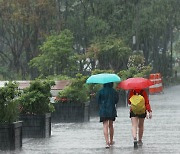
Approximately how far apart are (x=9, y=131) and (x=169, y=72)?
55.4 meters

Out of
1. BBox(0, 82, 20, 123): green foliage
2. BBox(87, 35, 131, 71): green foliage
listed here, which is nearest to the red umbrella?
BBox(0, 82, 20, 123): green foliage

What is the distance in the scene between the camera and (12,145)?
16.7m

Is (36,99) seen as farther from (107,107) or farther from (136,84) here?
(136,84)

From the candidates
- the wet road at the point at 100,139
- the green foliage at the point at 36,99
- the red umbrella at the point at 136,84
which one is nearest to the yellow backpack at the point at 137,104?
the red umbrella at the point at 136,84

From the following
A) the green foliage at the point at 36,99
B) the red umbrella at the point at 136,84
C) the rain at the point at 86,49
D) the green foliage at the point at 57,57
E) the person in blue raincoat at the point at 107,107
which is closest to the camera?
the red umbrella at the point at 136,84

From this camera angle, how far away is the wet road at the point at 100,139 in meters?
16.6

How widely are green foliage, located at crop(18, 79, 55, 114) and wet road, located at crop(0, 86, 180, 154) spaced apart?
0.77 meters

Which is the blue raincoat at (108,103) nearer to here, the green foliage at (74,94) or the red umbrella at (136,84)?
the red umbrella at (136,84)

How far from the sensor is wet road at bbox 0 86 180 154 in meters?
16.6

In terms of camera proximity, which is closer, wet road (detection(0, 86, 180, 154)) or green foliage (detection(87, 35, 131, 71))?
wet road (detection(0, 86, 180, 154))

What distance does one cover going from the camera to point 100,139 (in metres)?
19.1

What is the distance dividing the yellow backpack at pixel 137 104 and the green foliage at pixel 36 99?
3.04m

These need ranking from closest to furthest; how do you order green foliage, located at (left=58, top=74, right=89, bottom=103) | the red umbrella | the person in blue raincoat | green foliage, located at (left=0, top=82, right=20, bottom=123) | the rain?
1. green foliage, located at (left=0, top=82, right=20, bottom=123)
2. the red umbrella
3. the person in blue raincoat
4. green foliage, located at (left=58, top=74, right=89, bottom=103)
5. the rain

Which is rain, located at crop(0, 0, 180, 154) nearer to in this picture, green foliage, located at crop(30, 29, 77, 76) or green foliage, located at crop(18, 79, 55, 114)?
green foliage, located at crop(30, 29, 77, 76)
